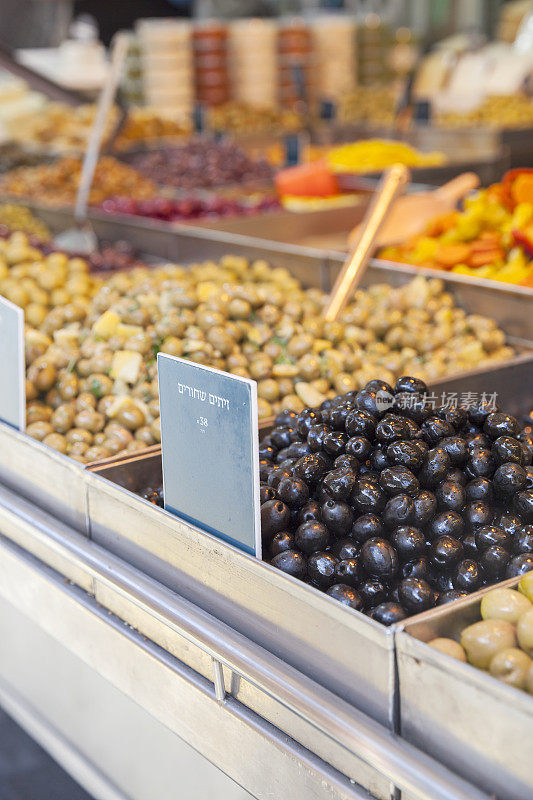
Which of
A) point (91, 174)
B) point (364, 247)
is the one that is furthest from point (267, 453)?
point (91, 174)

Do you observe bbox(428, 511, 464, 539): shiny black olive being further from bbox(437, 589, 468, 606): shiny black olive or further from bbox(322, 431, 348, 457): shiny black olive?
bbox(322, 431, 348, 457): shiny black olive

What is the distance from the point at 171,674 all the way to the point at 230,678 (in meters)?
0.17

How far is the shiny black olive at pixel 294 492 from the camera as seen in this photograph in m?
1.46

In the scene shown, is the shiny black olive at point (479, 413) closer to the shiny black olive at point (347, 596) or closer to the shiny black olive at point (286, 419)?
the shiny black olive at point (286, 419)

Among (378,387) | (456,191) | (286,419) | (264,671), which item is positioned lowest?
(264,671)

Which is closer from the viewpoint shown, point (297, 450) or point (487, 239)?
point (297, 450)

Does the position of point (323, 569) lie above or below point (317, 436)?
below

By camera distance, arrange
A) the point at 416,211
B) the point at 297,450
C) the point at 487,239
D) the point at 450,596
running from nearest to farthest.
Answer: the point at 450,596 < the point at 297,450 < the point at 487,239 < the point at 416,211

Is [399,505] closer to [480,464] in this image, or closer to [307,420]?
[480,464]

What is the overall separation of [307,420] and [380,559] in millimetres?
408

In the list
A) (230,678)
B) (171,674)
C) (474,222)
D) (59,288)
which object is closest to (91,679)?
(171,674)

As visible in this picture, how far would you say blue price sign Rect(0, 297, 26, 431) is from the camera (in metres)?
1.81

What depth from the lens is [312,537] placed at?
1383mm

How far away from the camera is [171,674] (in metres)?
1.53
